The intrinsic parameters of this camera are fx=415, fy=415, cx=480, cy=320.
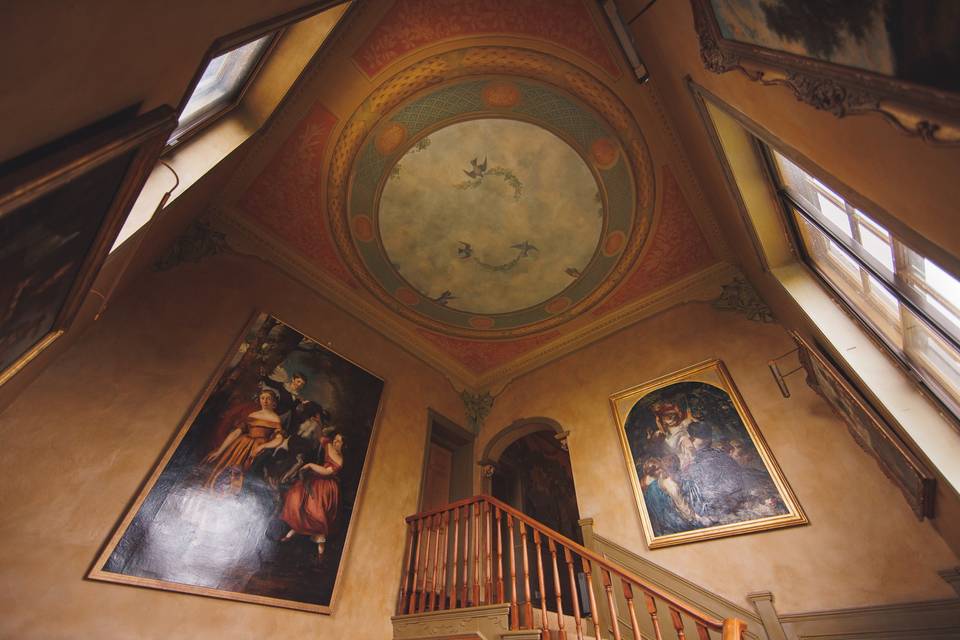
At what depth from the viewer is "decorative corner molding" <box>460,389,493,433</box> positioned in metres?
8.19

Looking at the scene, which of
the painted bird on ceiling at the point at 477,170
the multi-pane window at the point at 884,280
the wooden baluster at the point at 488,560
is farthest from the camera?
the painted bird on ceiling at the point at 477,170

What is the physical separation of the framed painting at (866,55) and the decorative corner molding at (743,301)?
4.46 meters

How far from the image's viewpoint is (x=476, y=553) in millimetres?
4570

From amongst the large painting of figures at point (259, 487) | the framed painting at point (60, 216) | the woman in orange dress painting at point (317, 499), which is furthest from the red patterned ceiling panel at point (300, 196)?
the framed painting at point (60, 216)

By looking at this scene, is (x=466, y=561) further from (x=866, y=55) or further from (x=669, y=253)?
(x=669, y=253)

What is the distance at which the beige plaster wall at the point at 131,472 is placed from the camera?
320 centimetres

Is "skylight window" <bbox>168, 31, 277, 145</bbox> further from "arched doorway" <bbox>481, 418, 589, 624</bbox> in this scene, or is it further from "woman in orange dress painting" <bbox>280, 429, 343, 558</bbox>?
"arched doorway" <bbox>481, 418, 589, 624</bbox>

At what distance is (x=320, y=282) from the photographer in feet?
22.3

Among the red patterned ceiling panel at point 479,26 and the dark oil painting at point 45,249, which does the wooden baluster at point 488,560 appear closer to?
the dark oil painting at point 45,249

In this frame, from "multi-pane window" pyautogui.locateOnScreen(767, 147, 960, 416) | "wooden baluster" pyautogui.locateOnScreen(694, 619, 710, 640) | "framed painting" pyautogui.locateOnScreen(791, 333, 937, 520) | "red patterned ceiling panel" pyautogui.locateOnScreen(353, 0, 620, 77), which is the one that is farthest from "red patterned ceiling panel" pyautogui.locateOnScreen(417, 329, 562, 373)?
"wooden baluster" pyautogui.locateOnScreen(694, 619, 710, 640)

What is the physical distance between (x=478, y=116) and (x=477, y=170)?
2.47 feet

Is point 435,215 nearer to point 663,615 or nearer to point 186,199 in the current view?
point 186,199

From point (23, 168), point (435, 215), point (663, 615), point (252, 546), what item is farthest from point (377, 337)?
point (23, 168)

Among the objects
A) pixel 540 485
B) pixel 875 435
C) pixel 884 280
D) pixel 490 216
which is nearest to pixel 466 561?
pixel 875 435
